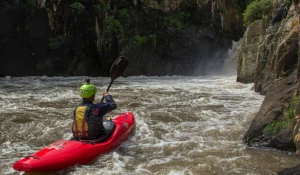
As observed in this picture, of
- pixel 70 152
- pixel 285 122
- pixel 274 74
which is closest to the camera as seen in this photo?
pixel 70 152

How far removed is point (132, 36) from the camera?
16.0m

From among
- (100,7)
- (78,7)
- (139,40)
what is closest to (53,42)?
(78,7)

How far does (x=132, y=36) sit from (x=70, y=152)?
12522 millimetres

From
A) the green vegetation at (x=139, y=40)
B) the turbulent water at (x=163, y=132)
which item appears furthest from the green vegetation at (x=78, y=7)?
the turbulent water at (x=163, y=132)

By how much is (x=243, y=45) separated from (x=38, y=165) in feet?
30.4

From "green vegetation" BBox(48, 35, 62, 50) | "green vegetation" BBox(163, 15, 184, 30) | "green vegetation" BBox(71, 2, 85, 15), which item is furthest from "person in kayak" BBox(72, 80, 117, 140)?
"green vegetation" BBox(163, 15, 184, 30)

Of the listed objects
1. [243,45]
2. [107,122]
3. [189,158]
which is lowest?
[189,158]

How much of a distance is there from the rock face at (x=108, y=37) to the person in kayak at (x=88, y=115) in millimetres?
11149

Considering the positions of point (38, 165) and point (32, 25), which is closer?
point (38, 165)

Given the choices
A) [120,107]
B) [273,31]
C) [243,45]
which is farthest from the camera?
[243,45]

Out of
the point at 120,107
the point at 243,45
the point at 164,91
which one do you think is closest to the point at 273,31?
the point at 243,45

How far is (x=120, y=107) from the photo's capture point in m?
7.54

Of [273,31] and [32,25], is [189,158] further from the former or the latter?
[32,25]

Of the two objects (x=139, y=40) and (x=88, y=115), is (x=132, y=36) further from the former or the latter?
(x=88, y=115)
